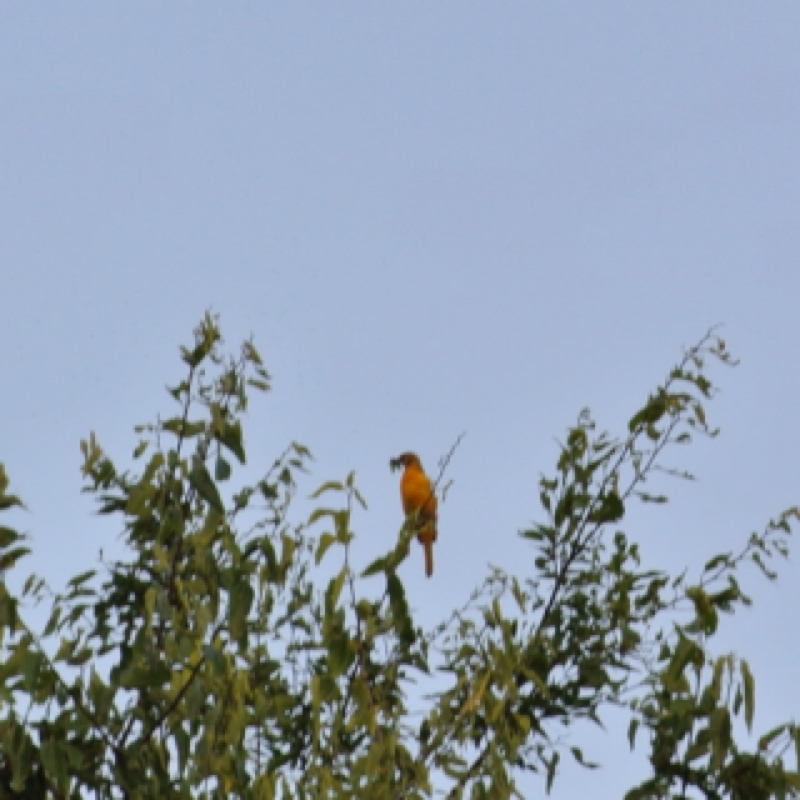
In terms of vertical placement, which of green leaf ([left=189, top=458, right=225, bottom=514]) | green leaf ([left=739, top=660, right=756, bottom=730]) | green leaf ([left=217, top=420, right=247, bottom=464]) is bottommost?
green leaf ([left=739, top=660, right=756, bottom=730])

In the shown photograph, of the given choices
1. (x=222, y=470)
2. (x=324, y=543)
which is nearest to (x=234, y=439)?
(x=222, y=470)

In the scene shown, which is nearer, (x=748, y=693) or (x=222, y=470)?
(x=748, y=693)

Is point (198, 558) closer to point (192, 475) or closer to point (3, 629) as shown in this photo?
point (192, 475)

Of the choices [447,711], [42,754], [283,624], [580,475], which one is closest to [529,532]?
[580,475]

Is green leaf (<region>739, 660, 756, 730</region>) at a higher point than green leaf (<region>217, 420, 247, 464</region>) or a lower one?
lower

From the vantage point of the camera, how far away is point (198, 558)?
2.80 meters

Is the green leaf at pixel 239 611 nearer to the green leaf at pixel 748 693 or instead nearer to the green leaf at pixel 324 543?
the green leaf at pixel 324 543

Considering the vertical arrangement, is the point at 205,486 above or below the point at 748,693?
above

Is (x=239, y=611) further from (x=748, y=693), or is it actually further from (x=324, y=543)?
(x=748, y=693)

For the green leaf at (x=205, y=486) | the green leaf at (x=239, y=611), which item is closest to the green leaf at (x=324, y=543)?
the green leaf at (x=239, y=611)

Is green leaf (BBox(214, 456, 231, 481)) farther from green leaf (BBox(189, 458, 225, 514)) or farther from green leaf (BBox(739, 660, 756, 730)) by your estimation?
green leaf (BBox(739, 660, 756, 730))

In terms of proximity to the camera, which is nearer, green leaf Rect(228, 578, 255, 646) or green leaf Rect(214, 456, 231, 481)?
green leaf Rect(228, 578, 255, 646)

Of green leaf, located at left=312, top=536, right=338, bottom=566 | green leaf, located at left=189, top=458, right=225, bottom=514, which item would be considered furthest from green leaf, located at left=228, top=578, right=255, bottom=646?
green leaf, located at left=189, top=458, right=225, bottom=514

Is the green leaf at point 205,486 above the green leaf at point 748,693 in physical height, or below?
above
